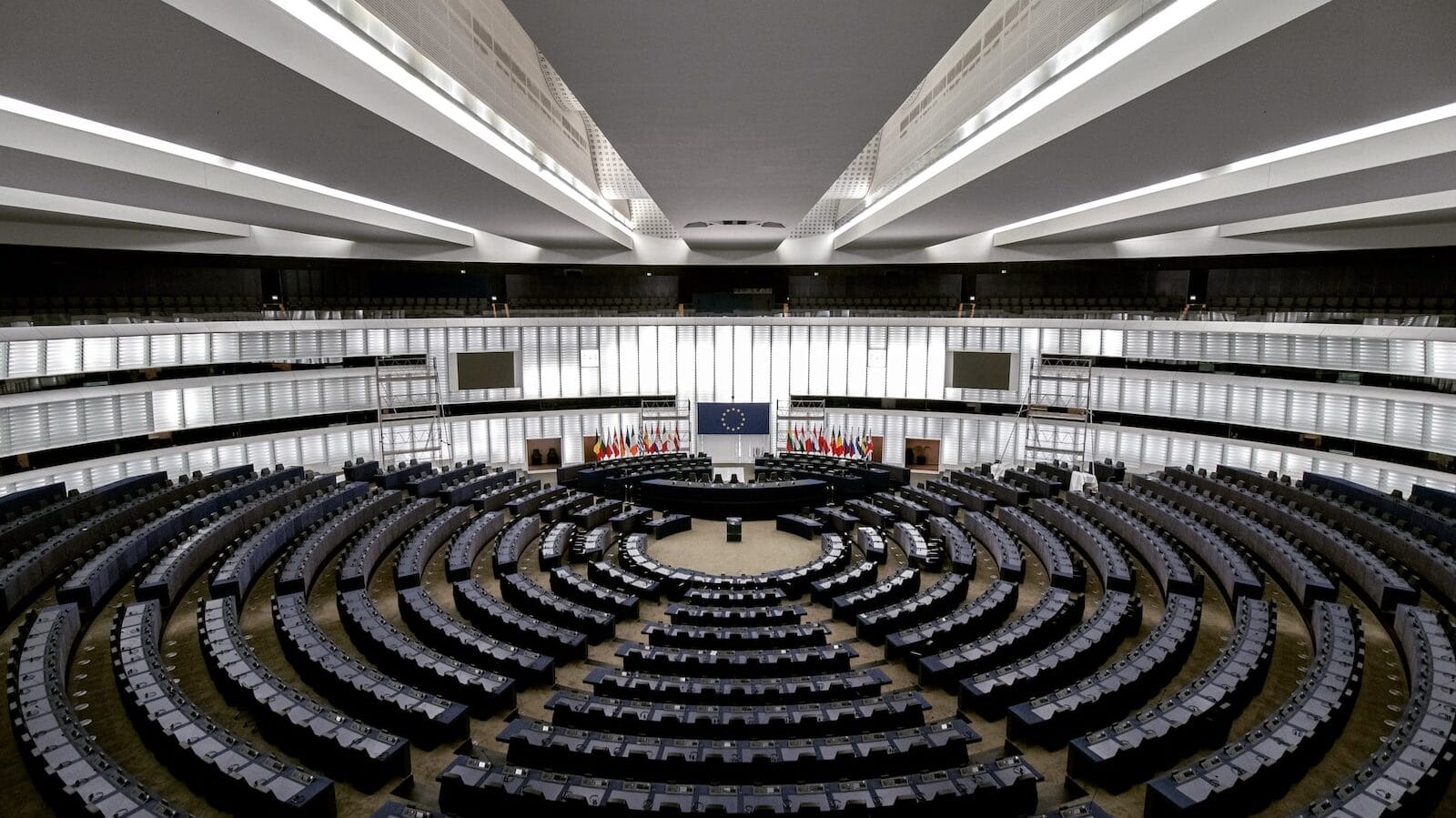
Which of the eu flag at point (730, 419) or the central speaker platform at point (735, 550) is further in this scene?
the eu flag at point (730, 419)

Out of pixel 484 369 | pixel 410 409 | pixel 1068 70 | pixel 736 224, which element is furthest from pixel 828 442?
pixel 1068 70

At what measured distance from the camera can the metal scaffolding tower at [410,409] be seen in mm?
29219

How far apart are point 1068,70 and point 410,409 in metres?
30.0

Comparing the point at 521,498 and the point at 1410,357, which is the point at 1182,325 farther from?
the point at 521,498

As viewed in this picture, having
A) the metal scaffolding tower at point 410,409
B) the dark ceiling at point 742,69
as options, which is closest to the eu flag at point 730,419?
the metal scaffolding tower at point 410,409

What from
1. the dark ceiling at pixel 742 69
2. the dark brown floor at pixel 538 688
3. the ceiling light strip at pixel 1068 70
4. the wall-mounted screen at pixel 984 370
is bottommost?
the dark brown floor at pixel 538 688

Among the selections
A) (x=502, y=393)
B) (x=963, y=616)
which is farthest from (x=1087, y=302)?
(x=502, y=393)

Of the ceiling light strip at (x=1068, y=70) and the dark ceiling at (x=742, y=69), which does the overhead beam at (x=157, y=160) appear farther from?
the ceiling light strip at (x=1068, y=70)

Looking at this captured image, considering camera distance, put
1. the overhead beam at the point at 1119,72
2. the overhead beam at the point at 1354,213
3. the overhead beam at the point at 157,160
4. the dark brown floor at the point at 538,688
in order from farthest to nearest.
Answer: the overhead beam at the point at 1354,213 < the overhead beam at the point at 157,160 < the dark brown floor at the point at 538,688 < the overhead beam at the point at 1119,72

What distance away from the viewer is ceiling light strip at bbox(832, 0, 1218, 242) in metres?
8.80

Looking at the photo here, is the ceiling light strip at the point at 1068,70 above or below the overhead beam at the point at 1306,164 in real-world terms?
above

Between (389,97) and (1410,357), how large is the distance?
30.9 meters

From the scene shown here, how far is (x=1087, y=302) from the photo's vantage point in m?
32.7

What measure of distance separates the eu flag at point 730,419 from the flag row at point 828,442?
170 cm
